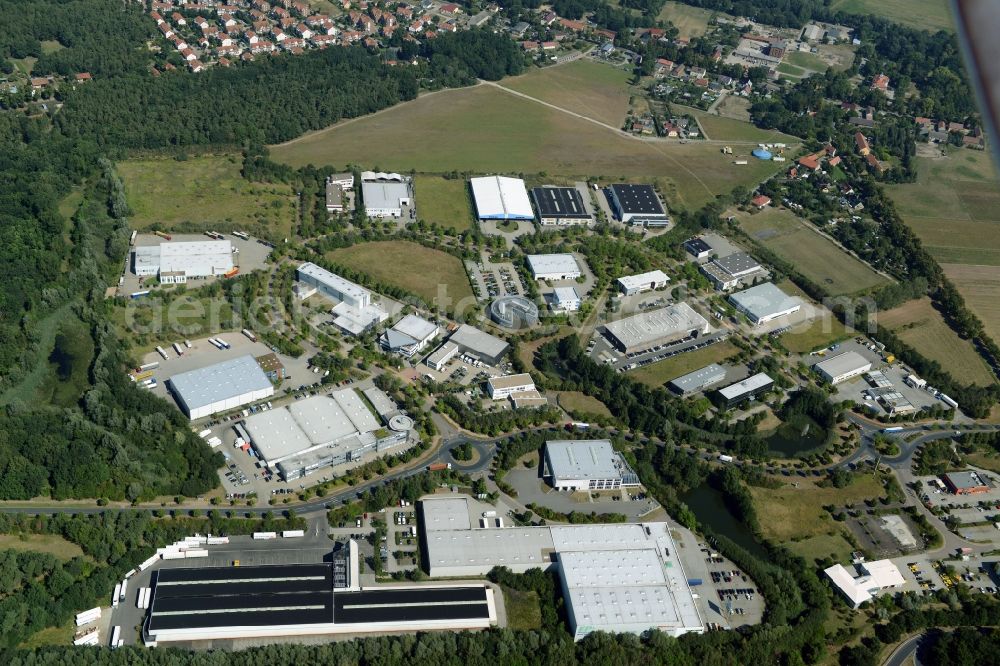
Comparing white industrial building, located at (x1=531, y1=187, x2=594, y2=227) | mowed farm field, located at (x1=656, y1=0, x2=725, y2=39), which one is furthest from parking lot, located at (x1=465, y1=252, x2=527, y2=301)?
mowed farm field, located at (x1=656, y1=0, x2=725, y2=39)

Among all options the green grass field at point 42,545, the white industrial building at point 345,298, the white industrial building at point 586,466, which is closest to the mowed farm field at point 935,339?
the white industrial building at point 586,466

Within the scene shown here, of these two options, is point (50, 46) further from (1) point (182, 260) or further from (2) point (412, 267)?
(2) point (412, 267)

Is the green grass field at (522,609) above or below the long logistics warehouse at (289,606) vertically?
below

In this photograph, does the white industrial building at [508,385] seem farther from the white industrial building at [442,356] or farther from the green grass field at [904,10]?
the green grass field at [904,10]

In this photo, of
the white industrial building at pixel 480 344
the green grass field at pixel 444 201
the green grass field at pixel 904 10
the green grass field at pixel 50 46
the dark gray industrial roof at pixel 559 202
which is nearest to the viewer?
the white industrial building at pixel 480 344

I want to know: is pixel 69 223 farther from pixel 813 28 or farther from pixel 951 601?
pixel 813 28

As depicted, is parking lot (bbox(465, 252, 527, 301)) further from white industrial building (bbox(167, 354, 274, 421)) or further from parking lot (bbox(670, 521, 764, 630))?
parking lot (bbox(670, 521, 764, 630))
